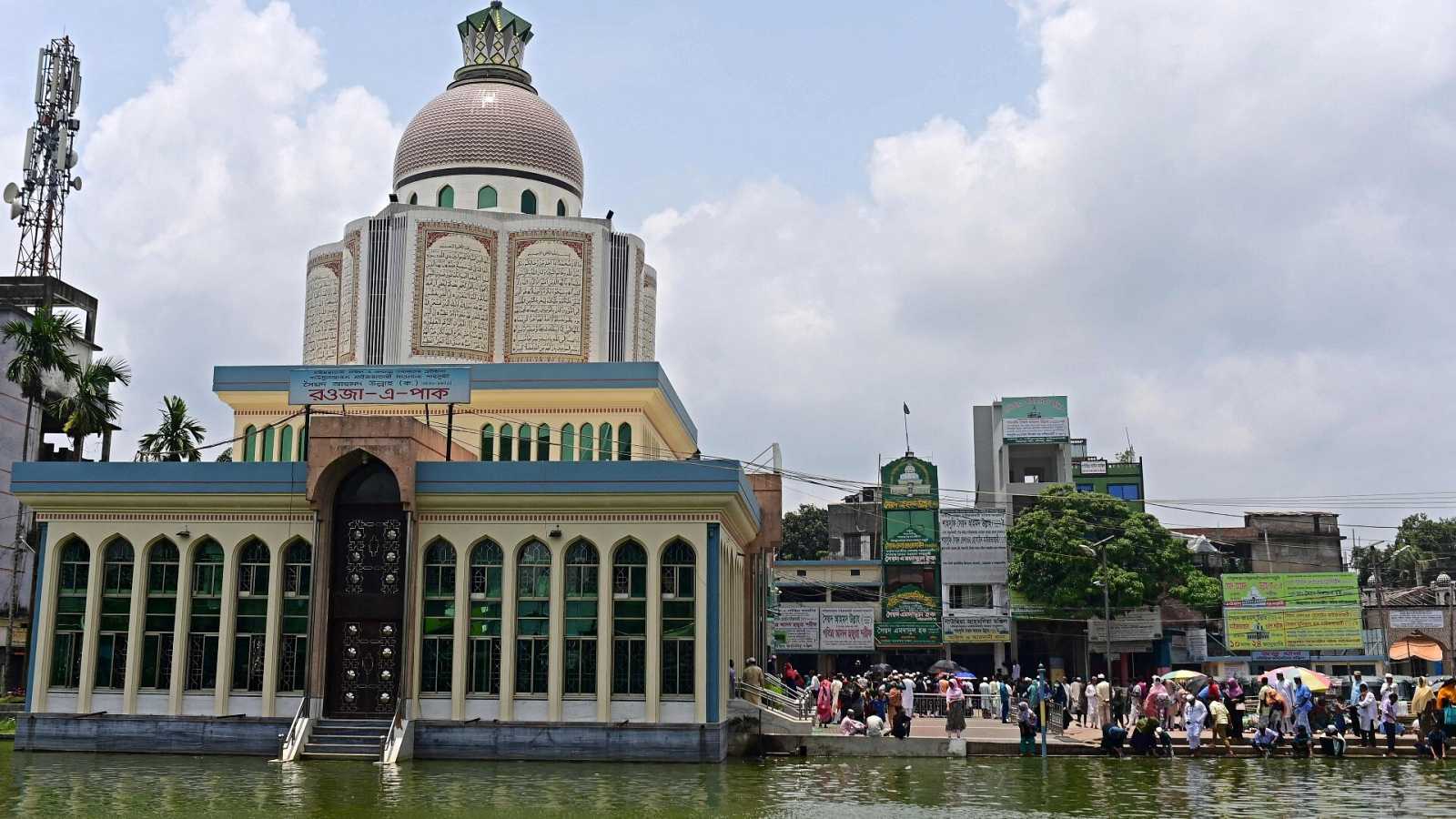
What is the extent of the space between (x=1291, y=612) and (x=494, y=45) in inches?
1578

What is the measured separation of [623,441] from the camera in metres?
37.6

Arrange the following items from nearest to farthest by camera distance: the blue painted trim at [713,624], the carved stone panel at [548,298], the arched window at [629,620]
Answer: the blue painted trim at [713,624] → the arched window at [629,620] → the carved stone panel at [548,298]

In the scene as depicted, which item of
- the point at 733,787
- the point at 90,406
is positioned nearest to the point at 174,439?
the point at 90,406

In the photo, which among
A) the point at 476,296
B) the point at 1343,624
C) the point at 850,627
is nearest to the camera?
the point at 476,296

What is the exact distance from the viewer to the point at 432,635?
2966cm

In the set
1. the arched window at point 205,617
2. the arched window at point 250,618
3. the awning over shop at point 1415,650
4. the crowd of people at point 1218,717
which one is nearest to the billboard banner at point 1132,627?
the awning over shop at point 1415,650

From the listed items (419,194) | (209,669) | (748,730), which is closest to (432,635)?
(209,669)

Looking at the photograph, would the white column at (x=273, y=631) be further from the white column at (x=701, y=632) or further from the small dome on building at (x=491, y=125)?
the small dome on building at (x=491, y=125)

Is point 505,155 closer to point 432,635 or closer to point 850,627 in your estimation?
point 432,635

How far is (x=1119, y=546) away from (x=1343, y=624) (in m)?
9.54

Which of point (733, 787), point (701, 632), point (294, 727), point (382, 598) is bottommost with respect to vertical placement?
point (733, 787)

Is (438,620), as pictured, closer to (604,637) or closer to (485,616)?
(485,616)

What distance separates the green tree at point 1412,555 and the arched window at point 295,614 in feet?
254

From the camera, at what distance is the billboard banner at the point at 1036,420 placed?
229ft
